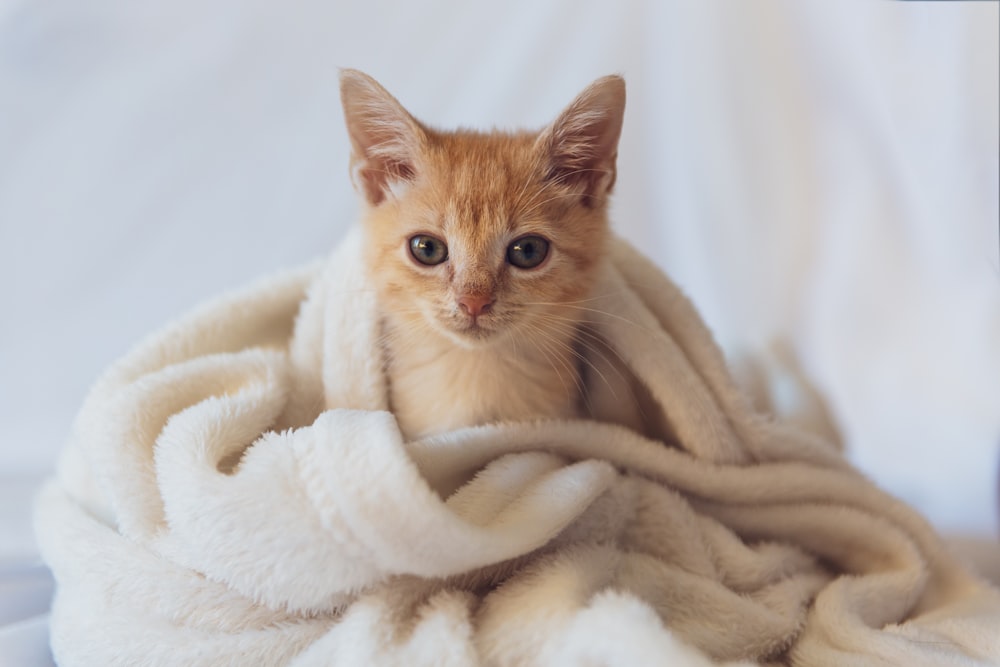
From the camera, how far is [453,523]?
2.49ft

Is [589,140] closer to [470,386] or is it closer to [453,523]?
[470,386]

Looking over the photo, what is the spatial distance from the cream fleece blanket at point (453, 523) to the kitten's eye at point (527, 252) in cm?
13

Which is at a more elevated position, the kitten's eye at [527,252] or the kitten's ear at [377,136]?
the kitten's ear at [377,136]

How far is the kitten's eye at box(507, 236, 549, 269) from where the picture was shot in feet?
3.25

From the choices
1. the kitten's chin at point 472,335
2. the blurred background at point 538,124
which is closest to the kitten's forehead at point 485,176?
the kitten's chin at point 472,335

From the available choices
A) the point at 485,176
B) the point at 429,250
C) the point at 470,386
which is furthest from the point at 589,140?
the point at 470,386

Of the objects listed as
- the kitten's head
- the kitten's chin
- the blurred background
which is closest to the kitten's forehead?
the kitten's head

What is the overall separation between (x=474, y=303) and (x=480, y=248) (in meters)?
0.07

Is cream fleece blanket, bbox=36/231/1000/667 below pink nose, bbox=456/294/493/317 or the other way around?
below

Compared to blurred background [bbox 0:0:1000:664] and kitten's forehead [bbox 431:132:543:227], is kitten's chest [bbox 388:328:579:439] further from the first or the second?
blurred background [bbox 0:0:1000:664]

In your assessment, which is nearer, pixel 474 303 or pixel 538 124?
pixel 474 303

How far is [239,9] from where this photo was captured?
131 cm

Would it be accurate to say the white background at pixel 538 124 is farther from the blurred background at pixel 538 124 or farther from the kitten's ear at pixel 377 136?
the kitten's ear at pixel 377 136

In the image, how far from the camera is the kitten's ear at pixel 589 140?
0.97 metres
